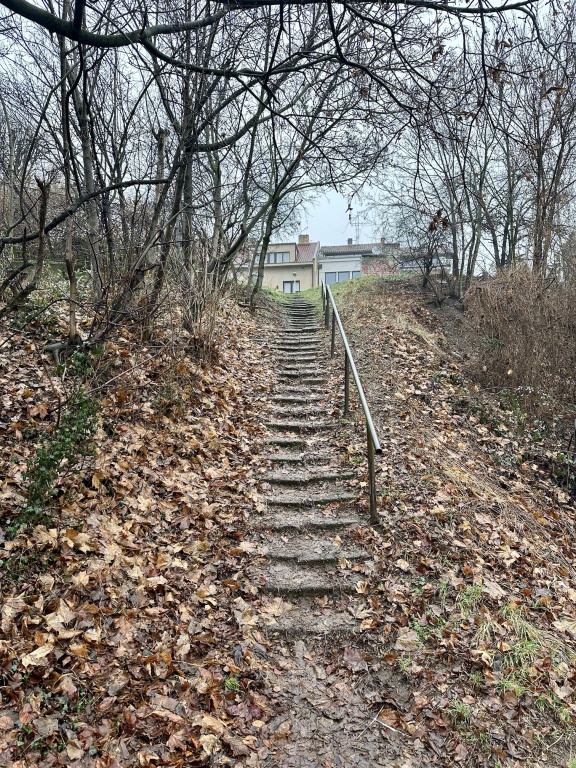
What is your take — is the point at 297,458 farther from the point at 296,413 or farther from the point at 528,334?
the point at 528,334

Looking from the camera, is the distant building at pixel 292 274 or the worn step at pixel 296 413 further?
the distant building at pixel 292 274

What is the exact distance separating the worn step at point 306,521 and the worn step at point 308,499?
0.49ft

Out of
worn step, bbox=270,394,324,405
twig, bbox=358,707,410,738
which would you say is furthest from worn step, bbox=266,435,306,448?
twig, bbox=358,707,410,738

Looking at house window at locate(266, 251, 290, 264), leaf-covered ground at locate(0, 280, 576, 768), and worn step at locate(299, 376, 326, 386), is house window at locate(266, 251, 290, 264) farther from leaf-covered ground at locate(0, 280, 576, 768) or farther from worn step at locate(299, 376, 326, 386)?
leaf-covered ground at locate(0, 280, 576, 768)

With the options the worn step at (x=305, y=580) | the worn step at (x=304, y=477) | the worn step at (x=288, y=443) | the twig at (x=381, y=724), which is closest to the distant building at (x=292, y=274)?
the worn step at (x=288, y=443)

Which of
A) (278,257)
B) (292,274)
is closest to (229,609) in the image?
(292,274)

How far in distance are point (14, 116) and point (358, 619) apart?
10.1 m

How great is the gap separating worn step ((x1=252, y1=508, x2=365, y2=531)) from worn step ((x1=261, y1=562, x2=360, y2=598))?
1.62 ft

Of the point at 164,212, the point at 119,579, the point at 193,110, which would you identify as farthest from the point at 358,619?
the point at 164,212

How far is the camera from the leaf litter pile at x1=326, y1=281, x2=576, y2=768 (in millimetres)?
3234

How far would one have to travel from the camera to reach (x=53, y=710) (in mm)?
2764

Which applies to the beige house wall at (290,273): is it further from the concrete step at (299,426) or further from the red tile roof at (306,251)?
the concrete step at (299,426)

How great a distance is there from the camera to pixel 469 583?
14.0 feet

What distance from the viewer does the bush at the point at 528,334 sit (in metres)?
8.60
